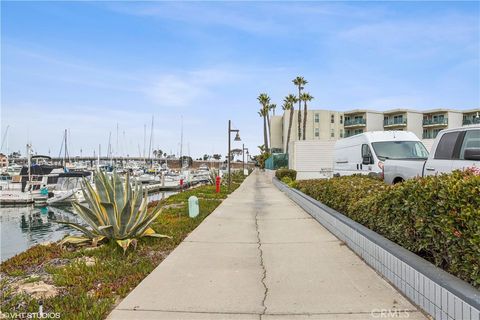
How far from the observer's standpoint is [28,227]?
2217 cm

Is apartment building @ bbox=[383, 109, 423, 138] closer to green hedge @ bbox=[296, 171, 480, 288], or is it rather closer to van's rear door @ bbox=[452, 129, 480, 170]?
van's rear door @ bbox=[452, 129, 480, 170]

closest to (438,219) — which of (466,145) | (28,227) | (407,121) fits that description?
(466,145)

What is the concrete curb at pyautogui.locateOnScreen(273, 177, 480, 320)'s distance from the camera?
3246mm

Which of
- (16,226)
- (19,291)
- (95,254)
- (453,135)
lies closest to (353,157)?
(453,135)

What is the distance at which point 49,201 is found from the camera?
32.8 m

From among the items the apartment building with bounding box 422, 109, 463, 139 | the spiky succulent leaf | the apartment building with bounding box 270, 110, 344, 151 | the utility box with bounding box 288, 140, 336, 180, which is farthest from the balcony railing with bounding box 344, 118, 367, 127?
the spiky succulent leaf

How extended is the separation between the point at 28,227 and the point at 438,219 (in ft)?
79.0

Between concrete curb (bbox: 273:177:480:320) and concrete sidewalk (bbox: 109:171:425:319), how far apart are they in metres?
0.15

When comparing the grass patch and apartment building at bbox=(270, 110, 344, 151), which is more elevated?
apartment building at bbox=(270, 110, 344, 151)

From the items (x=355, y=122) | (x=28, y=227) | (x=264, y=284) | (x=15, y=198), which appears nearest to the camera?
(x=264, y=284)

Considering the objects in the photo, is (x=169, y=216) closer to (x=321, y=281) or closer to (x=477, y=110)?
(x=321, y=281)

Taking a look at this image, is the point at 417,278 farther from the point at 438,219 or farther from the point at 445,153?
the point at 445,153

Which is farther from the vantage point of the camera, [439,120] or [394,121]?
[394,121]

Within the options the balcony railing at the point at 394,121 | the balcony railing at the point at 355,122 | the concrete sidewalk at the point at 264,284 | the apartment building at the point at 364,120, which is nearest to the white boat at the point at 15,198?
the concrete sidewalk at the point at 264,284
